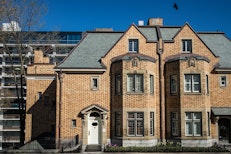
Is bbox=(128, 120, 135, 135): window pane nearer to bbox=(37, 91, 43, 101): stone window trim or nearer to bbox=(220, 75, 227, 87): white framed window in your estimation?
bbox=(220, 75, 227, 87): white framed window

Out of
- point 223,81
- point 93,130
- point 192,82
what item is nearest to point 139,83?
point 192,82

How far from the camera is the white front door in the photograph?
24.1 m

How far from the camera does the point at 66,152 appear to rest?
22406 millimetres

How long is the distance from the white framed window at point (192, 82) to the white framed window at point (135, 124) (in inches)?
173

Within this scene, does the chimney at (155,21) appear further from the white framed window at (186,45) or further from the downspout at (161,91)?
the white framed window at (186,45)

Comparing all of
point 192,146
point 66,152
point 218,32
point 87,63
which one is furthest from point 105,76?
point 218,32

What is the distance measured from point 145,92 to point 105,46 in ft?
20.9

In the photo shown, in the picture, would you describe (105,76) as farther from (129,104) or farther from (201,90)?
(201,90)

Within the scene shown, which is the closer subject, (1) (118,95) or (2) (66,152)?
(2) (66,152)

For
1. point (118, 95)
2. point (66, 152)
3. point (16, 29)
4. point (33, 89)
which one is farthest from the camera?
point (16, 29)

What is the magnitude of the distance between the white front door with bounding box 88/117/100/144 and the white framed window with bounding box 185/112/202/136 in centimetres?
731

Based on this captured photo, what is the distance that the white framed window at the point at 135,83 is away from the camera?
2372cm

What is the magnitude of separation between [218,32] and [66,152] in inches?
734

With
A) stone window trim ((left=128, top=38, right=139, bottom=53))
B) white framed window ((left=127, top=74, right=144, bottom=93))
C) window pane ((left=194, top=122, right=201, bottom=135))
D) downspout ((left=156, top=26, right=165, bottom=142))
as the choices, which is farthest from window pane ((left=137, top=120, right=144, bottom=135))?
stone window trim ((left=128, top=38, right=139, bottom=53))
